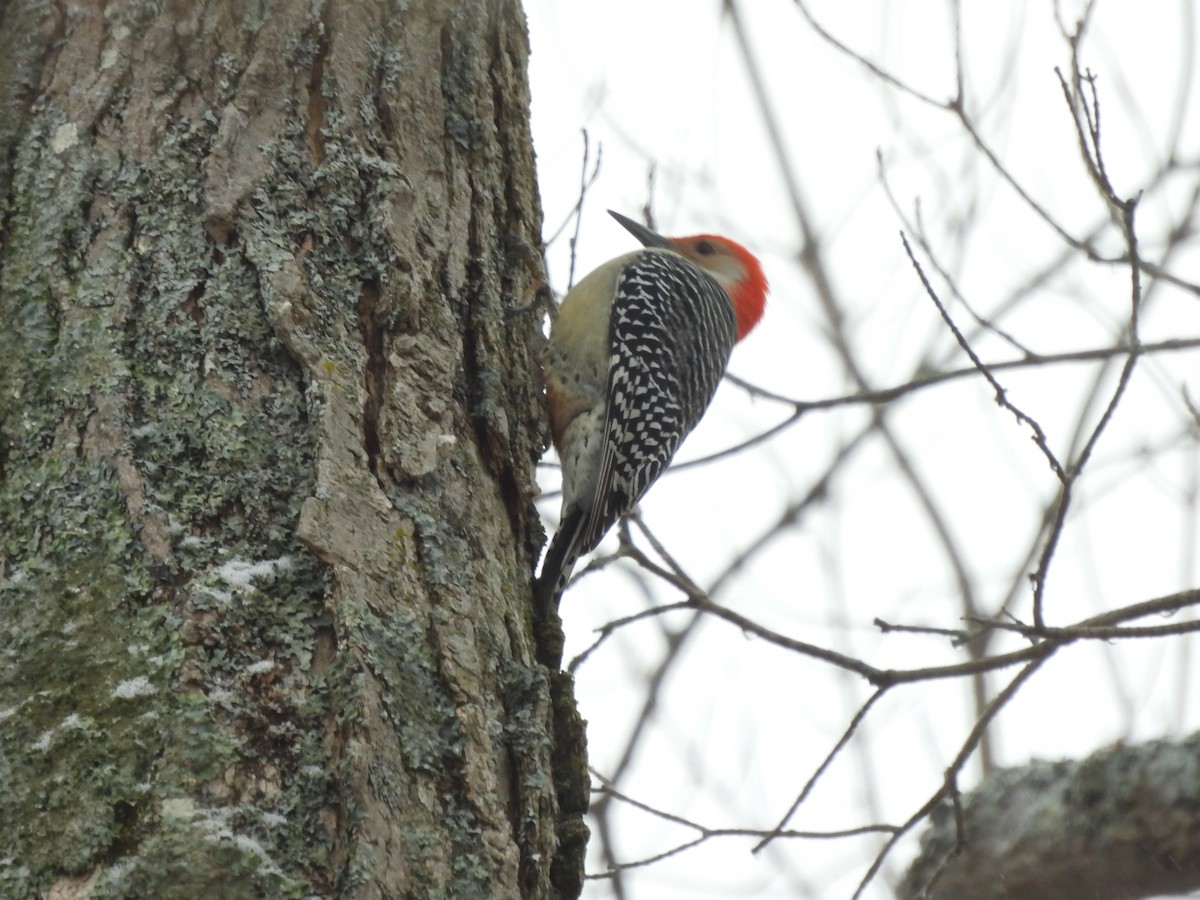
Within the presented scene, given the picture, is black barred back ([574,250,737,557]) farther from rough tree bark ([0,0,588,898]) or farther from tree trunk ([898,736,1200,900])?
tree trunk ([898,736,1200,900])

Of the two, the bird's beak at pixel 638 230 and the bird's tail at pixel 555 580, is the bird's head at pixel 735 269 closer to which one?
the bird's beak at pixel 638 230

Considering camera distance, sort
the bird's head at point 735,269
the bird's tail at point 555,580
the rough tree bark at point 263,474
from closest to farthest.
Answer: the rough tree bark at point 263,474 → the bird's tail at point 555,580 → the bird's head at point 735,269

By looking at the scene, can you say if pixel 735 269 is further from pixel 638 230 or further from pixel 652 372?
pixel 652 372

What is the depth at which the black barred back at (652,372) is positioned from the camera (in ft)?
13.6

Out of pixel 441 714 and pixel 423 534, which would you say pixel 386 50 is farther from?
pixel 441 714

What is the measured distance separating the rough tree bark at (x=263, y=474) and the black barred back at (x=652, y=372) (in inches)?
44.8

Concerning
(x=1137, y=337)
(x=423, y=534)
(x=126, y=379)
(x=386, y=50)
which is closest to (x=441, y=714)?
(x=423, y=534)

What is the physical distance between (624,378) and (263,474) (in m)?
2.42

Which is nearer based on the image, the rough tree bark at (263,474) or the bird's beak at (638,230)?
the rough tree bark at (263,474)

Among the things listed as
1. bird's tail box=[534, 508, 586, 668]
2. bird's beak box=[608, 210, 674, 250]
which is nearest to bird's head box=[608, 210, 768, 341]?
bird's beak box=[608, 210, 674, 250]

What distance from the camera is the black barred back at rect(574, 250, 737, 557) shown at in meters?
4.14

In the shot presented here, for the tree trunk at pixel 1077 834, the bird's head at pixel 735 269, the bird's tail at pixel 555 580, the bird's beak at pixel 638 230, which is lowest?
A: the tree trunk at pixel 1077 834

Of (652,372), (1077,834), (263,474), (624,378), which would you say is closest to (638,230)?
(652,372)

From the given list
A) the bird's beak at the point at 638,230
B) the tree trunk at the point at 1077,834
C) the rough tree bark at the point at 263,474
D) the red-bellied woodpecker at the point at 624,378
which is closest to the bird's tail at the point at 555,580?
the red-bellied woodpecker at the point at 624,378
